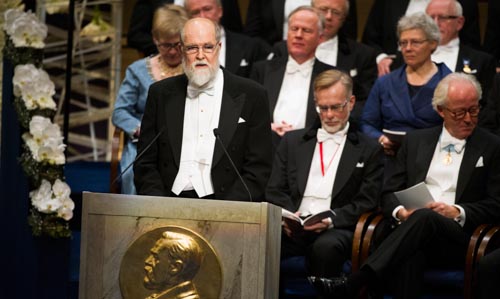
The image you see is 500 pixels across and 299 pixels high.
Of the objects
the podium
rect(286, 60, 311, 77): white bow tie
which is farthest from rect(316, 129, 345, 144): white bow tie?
the podium

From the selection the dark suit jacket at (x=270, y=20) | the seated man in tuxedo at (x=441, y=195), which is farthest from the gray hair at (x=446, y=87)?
the dark suit jacket at (x=270, y=20)

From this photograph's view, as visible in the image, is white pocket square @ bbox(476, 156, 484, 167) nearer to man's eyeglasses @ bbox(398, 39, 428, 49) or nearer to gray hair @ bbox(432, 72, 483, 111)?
gray hair @ bbox(432, 72, 483, 111)

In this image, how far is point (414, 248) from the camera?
530 cm

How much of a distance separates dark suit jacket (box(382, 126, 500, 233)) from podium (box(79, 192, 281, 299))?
5.35ft

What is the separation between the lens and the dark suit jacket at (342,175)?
564cm

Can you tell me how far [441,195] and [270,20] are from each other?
210 centimetres

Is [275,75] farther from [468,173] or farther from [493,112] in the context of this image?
A: [468,173]

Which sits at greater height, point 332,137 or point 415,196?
point 332,137

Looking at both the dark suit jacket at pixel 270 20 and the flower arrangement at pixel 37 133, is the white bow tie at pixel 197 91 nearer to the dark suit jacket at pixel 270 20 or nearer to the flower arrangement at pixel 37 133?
the flower arrangement at pixel 37 133

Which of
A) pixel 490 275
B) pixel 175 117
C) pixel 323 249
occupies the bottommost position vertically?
pixel 323 249

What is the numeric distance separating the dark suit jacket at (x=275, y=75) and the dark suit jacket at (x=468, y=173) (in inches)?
29.4

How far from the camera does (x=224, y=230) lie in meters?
4.05

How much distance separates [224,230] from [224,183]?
0.74m

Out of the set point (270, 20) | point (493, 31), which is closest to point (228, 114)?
point (270, 20)
